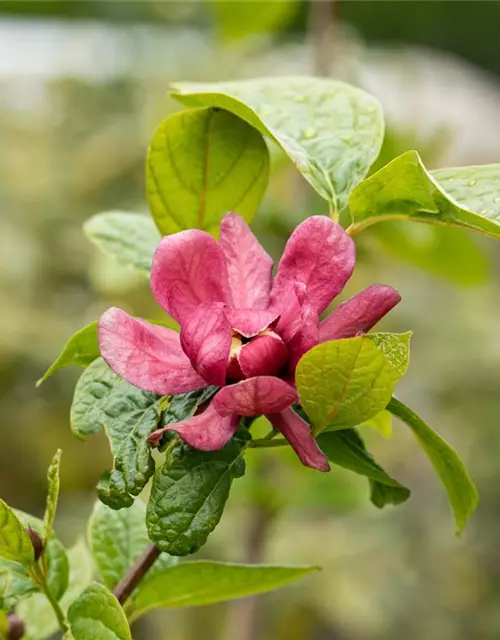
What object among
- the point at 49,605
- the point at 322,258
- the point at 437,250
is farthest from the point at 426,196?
the point at 437,250

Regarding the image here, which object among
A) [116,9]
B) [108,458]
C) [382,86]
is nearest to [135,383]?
[108,458]

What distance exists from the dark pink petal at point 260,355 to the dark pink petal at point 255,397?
0.04 feet

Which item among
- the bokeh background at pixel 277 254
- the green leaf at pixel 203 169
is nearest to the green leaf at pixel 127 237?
the green leaf at pixel 203 169

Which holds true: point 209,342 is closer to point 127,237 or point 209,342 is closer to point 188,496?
Result: point 188,496

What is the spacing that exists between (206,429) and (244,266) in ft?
0.22

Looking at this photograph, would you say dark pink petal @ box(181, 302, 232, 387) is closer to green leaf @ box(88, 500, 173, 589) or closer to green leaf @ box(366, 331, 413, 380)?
green leaf @ box(366, 331, 413, 380)

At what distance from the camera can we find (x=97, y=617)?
0.28 metres

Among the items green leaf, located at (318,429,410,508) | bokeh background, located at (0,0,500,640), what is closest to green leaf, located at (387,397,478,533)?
green leaf, located at (318,429,410,508)

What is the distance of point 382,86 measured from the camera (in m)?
2.54

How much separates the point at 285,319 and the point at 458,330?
164 cm

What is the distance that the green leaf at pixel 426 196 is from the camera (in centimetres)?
27

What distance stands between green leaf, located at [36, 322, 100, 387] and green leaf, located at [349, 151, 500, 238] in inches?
→ 4.0

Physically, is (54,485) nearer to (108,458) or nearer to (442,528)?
(442,528)

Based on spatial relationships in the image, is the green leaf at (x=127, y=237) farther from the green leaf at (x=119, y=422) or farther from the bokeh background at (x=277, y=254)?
the bokeh background at (x=277, y=254)
